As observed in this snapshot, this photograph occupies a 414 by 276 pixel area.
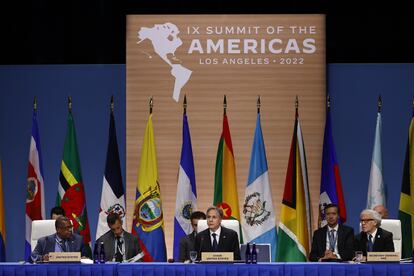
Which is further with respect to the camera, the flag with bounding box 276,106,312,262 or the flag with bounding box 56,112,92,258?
the flag with bounding box 56,112,92,258

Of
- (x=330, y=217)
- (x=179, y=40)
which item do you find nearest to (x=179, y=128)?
(x=179, y=40)

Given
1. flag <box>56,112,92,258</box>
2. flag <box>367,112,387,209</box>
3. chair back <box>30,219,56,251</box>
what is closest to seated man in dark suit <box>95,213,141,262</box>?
chair back <box>30,219,56,251</box>

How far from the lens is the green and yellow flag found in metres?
8.93

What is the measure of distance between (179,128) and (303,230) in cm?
183

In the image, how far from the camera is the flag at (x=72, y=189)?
892cm

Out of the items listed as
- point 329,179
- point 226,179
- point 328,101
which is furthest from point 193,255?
point 328,101

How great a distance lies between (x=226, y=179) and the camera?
9.04 metres

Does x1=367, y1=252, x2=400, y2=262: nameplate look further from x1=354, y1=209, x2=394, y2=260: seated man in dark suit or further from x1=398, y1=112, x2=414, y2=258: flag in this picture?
x1=398, y1=112, x2=414, y2=258: flag

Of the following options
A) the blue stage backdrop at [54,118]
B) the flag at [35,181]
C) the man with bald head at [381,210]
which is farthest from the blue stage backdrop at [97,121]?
the man with bald head at [381,210]

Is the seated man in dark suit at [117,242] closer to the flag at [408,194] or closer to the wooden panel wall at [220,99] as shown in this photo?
the wooden panel wall at [220,99]

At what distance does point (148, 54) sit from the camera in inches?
378

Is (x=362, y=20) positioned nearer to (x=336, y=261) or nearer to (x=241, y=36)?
(x=241, y=36)

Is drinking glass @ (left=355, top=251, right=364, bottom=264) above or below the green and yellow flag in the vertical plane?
below

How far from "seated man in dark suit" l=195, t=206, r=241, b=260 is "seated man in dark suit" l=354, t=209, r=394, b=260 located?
3.50 feet
